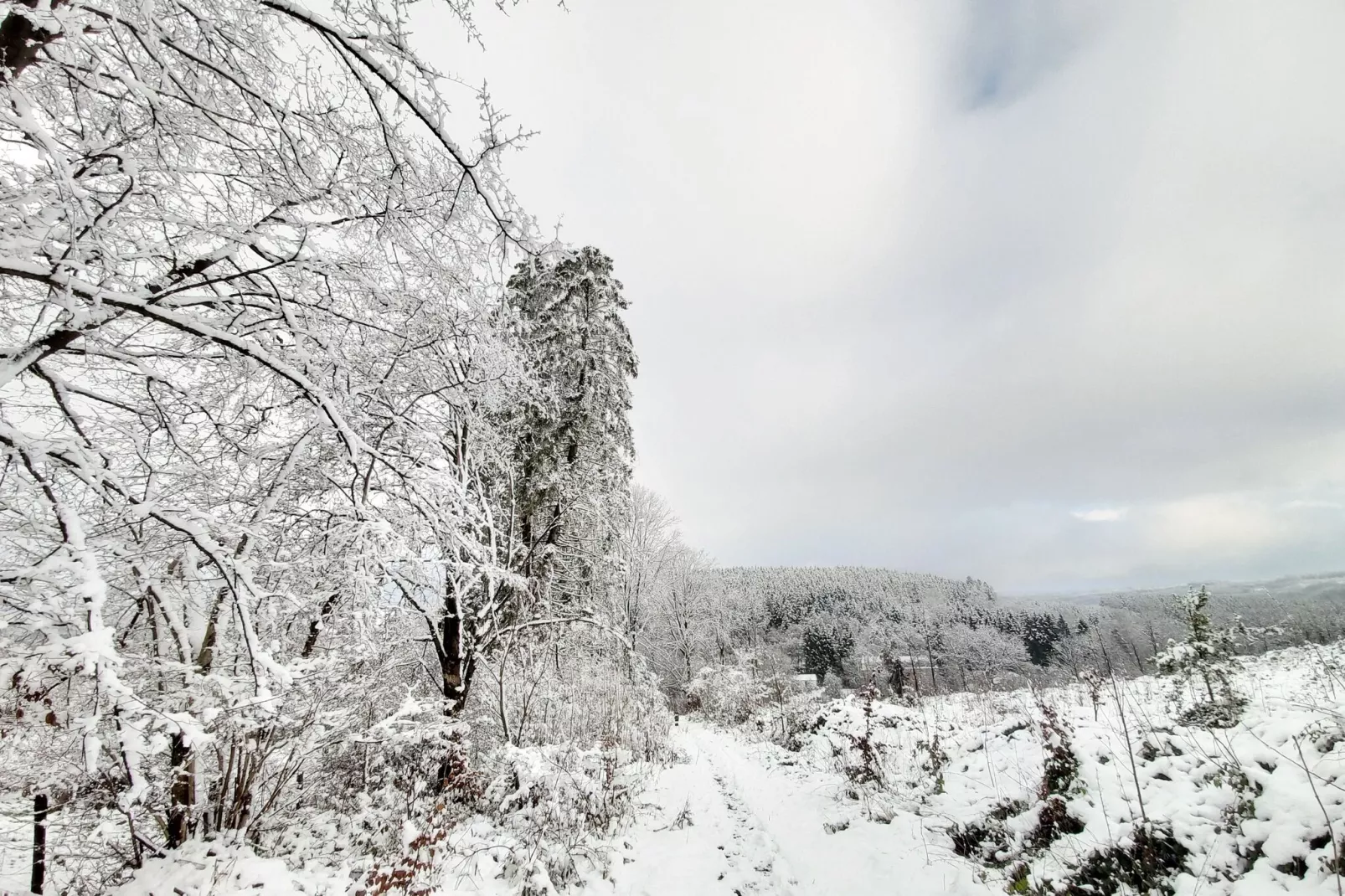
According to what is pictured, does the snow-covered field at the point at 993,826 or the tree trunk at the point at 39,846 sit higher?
the tree trunk at the point at 39,846

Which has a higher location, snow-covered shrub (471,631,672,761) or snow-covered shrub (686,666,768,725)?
snow-covered shrub (471,631,672,761)

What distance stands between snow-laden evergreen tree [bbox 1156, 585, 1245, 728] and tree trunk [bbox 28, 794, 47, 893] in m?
9.46

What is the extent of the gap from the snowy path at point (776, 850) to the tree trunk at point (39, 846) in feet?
12.4

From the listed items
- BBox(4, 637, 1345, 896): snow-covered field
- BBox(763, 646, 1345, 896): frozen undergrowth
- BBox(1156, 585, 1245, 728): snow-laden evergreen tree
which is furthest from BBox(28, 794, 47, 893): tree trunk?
BBox(1156, 585, 1245, 728): snow-laden evergreen tree

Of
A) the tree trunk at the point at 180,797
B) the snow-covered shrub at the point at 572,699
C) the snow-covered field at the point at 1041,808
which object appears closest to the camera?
the snow-covered field at the point at 1041,808

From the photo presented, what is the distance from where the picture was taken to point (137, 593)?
3.34 meters

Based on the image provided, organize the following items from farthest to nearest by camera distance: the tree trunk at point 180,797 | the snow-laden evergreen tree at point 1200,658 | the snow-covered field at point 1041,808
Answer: the snow-laden evergreen tree at point 1200,658
the tree trunk at point 180,797
the snow-covered field at point 1041,808

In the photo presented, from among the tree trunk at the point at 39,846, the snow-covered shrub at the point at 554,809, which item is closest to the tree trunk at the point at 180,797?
the tree trunk at the point at 39,846

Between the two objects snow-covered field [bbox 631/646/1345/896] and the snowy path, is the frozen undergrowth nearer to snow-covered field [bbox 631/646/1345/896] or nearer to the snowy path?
snow-covered field [bbox 631/646/1345/896]

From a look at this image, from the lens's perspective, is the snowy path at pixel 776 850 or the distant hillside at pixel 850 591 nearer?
the snowy path at pixel 776 850

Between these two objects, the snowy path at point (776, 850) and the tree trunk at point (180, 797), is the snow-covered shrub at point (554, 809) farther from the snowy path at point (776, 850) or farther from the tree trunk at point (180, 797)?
the tree trunk at point (180, 797)

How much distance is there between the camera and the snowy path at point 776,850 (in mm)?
4188

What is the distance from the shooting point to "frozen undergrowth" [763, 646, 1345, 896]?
286 centimetres

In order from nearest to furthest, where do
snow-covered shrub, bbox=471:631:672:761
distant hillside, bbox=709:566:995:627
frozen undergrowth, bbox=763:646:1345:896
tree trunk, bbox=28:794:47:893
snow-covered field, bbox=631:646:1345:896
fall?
1. frozen undergrowth, bbox=763:646:1345:896
2. snow-covered field, bbox=631:646:1345:896
3. tree trunk, bbox=28:794:47:893
4. snow-covered shrub, bbox=471:631:672:761
5. distant hillside, bbox=709:566:995:627
